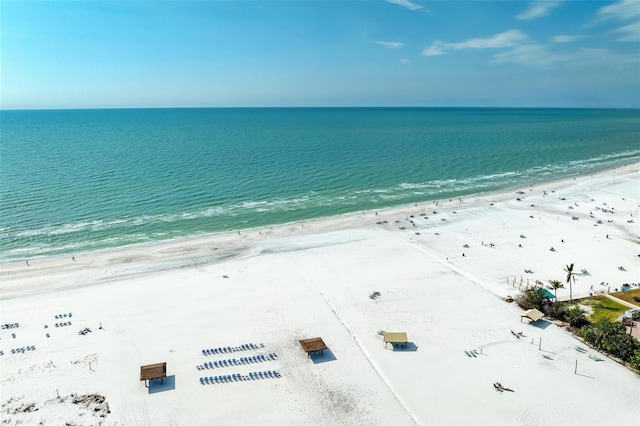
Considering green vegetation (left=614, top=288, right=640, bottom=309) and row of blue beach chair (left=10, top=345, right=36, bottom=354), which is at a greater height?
green vegetation (left=614, top=288, right=640, bottom=309)

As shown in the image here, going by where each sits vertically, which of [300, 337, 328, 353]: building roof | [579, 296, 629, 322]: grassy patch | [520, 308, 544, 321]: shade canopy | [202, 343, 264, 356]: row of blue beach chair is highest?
[520, 308, 544, 321]: shade canopy

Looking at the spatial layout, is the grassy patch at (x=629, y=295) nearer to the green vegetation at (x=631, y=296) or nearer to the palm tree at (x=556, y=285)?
the green vegetation at (x=631, y=296)

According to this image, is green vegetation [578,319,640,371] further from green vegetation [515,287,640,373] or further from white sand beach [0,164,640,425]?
white sand beach [0,164,640,425]

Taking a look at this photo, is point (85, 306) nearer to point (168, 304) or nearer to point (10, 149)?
point (168, 304)

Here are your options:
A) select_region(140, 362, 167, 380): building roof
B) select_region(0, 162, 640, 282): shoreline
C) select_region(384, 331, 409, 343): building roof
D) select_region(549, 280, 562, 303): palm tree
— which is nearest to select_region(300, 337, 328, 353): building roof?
select_region(384, 331, 409, 343): building roof

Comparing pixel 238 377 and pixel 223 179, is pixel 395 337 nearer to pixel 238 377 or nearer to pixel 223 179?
pixel 238 377

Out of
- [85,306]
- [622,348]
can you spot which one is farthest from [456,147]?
[85,306]

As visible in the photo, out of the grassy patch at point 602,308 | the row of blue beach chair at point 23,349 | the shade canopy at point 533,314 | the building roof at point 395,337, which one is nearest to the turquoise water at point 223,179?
the row of blue beach chair at point 23,349
